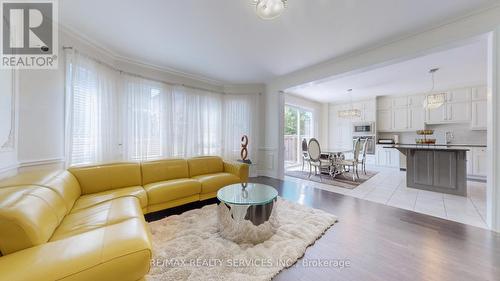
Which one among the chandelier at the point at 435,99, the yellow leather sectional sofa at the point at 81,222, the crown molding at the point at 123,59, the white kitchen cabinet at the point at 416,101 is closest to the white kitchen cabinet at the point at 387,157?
the white kitchen cabinet at the point at 416,101

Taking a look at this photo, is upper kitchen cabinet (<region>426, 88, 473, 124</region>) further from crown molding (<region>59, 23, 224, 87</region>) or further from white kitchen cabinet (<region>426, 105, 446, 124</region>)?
crown molding (<region>59, 23, 224, 87</region>)

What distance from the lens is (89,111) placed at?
288 centimetres

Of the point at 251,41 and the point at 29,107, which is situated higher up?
the point at 251,41

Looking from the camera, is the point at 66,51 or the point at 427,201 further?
the point at 427,201

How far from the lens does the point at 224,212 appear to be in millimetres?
2037

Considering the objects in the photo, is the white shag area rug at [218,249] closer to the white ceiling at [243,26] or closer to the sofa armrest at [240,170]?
the sofa armrest at [240,170]

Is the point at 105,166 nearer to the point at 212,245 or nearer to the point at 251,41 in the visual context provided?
the point at 212,245

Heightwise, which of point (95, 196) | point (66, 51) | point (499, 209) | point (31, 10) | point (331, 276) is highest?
point (31, 10)

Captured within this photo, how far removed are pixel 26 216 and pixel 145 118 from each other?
2796 mm

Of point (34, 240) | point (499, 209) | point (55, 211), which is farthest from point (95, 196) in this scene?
point (499, 209)

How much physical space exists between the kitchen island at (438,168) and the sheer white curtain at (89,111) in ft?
19.2

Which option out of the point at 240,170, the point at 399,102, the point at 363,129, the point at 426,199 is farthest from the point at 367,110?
the point at 240,170

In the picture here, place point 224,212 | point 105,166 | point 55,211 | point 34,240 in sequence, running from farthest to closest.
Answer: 1. point 105,166
2. point 224,212
3. point 55,211
4. point 34,240

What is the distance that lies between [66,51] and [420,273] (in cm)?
480
